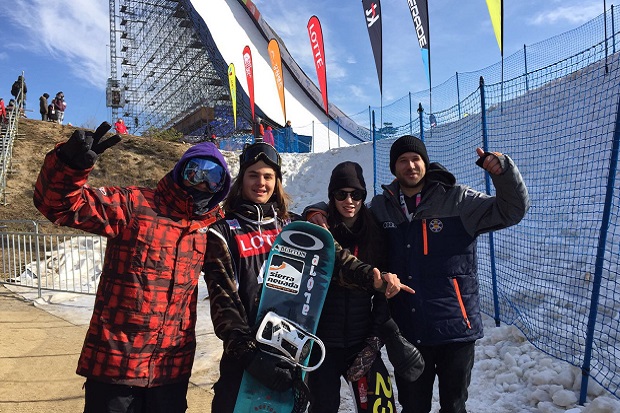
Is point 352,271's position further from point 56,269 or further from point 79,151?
point 56,269

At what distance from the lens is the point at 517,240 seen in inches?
243

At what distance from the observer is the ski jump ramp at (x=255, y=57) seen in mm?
32219

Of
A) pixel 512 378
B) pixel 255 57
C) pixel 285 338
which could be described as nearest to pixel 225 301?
pixel 285 338

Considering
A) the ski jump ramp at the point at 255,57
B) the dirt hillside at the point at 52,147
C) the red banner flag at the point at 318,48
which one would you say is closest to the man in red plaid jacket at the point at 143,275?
the dirt hillside at the point at 52,147

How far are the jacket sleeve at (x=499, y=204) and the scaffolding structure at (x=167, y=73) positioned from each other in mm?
34715

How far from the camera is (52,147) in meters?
15.7

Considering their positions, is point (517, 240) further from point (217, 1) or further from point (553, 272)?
point (217, 1)

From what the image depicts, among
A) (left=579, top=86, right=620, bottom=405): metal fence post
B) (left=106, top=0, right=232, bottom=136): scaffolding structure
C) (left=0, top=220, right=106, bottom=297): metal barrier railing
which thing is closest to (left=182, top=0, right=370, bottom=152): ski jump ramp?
(left=106, top=0, right=232, bottom=136): scaffolding structure

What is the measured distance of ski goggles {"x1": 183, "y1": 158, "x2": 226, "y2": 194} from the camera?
6.42ft

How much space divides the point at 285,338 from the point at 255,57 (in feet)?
116

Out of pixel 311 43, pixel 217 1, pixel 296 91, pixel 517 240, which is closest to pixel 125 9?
pixel 217 1

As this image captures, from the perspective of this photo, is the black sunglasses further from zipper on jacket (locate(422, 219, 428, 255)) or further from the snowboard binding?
the snowboard binding

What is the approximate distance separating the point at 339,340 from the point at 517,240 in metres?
5.02

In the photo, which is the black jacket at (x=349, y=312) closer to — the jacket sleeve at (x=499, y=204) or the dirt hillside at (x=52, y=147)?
the jacket sleeve at (x=499, y=204)
